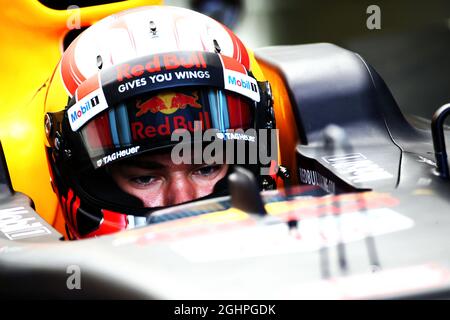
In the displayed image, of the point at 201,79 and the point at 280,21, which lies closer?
the point at 201,79

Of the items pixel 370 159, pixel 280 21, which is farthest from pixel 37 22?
pixel 280 21

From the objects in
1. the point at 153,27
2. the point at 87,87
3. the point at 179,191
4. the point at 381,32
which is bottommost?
the point at 381,32

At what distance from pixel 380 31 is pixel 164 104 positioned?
15.2 ft

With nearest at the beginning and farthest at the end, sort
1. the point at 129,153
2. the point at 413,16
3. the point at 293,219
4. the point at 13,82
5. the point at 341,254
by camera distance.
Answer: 1. the point at 341,254
2. the point at 293,219
3. the point at 129,153
4. the point at 13,82
5. the point at 413,16

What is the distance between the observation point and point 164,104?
227 centimetres

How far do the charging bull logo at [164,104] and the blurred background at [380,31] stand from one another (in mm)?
3265

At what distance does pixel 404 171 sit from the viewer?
7.63 feet

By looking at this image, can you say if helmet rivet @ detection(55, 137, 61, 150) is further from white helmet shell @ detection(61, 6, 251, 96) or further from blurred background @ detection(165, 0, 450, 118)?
blurred background @ detection(165, 0, 450, 118)

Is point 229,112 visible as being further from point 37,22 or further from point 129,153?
point 37,22

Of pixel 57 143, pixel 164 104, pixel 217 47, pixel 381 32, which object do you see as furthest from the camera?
pixel 381 32

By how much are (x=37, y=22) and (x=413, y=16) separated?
4.43m

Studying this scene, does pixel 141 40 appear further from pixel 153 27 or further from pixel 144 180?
pixel 144 180

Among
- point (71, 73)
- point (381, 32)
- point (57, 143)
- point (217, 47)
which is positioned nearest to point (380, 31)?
point (381, 32)

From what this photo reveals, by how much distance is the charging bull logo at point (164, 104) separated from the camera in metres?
2.26
